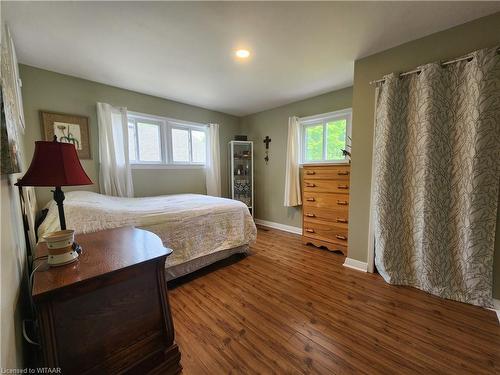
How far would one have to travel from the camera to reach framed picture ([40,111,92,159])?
2363 millimetres

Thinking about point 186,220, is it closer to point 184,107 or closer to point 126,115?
point 126,115

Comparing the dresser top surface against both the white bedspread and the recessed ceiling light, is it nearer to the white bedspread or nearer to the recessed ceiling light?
the white bedspread

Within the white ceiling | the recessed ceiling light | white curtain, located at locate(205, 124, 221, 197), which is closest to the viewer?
the white ceiling

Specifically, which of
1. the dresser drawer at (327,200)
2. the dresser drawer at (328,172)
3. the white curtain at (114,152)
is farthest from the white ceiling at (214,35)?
the dresser drawer at (327,200)

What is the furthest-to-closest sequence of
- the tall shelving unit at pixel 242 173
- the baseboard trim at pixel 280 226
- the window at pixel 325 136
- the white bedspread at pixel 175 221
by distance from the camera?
1. the tall shelving unit at pixel 242 173
2. the baseboard trim at pixel 280 226
3. the window at pixel 325 136
4. the white bedspread at pixel 175 221

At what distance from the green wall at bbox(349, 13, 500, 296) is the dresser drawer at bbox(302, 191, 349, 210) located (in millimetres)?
308

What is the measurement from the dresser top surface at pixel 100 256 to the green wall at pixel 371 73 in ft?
6.91

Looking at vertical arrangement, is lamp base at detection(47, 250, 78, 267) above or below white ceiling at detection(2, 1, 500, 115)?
below

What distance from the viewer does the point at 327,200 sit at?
2.85 meters

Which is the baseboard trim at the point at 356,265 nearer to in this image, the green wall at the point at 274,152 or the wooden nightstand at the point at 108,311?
the green wall at the point at 274,152

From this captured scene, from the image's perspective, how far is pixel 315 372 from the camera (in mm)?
1169

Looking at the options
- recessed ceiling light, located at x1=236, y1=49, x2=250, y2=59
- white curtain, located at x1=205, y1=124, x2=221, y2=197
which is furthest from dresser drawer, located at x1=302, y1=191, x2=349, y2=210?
recessed ceiling light, located at x1=236, y1=49, x2=250, y2=59

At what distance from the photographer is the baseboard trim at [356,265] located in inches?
90.8

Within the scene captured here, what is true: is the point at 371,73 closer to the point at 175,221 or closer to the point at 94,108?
the point at 175,221
